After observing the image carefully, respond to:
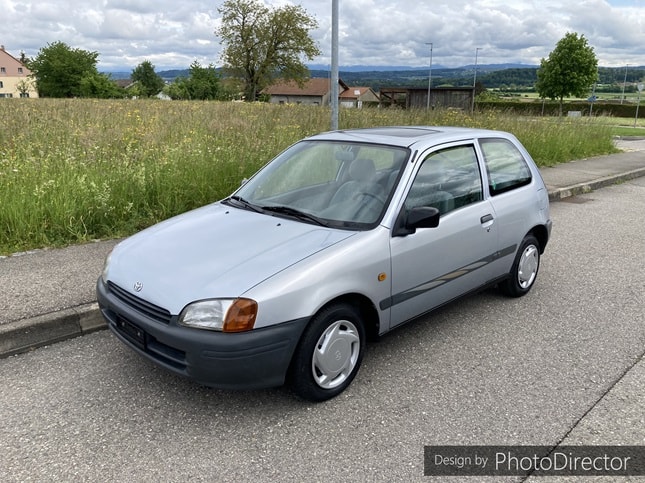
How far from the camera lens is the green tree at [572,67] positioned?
43.1m

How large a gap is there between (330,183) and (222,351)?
1.67 m

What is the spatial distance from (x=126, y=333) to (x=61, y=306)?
4.28ft

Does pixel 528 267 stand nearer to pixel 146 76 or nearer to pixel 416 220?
pixel 416 220

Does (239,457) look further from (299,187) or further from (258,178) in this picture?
(258,178)

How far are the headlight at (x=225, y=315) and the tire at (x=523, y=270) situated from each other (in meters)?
2.89

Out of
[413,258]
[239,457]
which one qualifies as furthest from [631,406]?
[239,457]

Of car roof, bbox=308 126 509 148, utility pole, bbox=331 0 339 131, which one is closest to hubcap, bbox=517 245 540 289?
car roof, bbox=308 126 509 148

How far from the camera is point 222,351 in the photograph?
8.96 ft

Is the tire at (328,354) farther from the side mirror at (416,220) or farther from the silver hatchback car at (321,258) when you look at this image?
the side mirror at (416,220)

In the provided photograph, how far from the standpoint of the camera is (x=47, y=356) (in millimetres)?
3727

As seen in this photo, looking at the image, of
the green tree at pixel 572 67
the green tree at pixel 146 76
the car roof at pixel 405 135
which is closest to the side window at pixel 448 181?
the car roof at pixel 405 135

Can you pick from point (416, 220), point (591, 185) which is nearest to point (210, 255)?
point (416, 220)

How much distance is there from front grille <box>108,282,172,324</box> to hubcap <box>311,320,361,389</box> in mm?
886

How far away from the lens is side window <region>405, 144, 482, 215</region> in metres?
3.75
